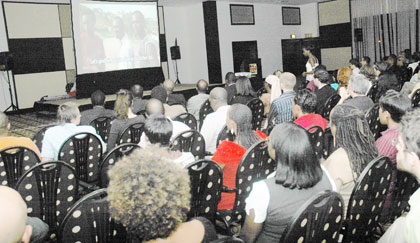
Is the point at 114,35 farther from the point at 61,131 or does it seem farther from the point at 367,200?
the point at 367,200

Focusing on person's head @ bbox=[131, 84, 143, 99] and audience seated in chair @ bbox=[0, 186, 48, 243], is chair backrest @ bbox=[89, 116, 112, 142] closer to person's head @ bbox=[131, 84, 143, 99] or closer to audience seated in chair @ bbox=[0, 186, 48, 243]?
person's head @ bbox=[131, 84, 143, 99]

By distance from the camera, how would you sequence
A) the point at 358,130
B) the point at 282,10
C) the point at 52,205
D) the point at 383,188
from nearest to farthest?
the point at 383,188
the point at 358,130
the point at 52,205
the point at 282,10

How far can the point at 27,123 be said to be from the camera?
959 centimetres

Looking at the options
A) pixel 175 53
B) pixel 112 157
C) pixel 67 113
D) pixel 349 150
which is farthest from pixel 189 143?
pixel 175 53

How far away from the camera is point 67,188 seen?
2.72 m

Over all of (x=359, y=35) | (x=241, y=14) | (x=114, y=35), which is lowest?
(x=359, y=35)

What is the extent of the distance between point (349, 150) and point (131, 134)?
2.38 m

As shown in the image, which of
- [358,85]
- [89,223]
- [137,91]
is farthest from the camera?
[137,91]

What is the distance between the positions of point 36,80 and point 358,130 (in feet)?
36.8

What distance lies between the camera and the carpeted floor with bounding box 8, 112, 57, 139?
8.32 metres

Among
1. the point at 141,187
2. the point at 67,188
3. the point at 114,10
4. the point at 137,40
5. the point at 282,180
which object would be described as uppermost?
the point at 114,10

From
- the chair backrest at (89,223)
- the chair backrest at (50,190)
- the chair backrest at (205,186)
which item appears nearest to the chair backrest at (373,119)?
the chair backrest at (205,186)

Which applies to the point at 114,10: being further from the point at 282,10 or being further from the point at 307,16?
the point at 307,16

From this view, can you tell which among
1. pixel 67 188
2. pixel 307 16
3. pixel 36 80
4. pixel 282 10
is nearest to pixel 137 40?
pixel 36 80
